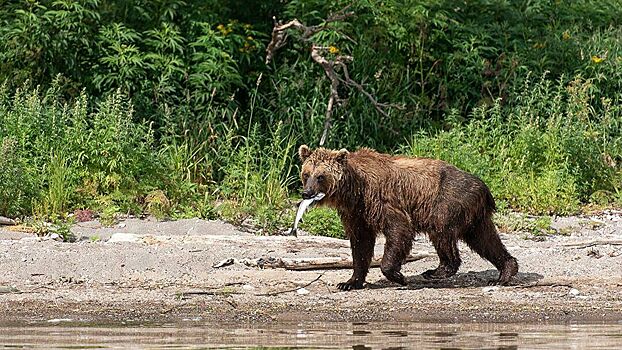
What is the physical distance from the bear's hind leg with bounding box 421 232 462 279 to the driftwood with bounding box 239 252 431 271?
328 mm

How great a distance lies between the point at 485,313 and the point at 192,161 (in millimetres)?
5755

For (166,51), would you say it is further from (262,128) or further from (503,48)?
(503,48)

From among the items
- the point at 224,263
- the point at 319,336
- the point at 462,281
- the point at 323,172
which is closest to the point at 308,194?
the point at 323,172

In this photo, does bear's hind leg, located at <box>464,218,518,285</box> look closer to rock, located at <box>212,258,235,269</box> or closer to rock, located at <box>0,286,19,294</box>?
rock, located at <box>212,258,235,269</box>

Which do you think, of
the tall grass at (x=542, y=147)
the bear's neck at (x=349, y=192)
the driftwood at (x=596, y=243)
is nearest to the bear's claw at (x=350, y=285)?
the bear's neck at (x=349, y=192)

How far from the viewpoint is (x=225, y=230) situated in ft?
39.1

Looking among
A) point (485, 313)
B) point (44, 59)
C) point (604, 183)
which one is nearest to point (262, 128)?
point (44, 59)

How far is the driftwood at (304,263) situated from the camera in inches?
397

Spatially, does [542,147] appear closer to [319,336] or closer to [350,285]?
[350,285]

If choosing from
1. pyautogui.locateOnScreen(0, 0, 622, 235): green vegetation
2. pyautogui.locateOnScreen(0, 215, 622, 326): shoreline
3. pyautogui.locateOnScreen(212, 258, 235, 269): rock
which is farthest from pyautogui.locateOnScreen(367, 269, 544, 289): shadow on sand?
pyautogui.locateOnScreen(0, 0, 622, 235): green vegetation

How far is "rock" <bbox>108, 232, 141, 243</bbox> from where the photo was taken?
10898 mm

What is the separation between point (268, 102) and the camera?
15227mm

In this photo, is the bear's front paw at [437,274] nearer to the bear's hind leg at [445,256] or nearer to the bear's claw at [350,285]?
the bear's hind leg at [445,256]

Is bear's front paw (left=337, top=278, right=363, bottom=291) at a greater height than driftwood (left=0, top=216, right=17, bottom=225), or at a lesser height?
greater
